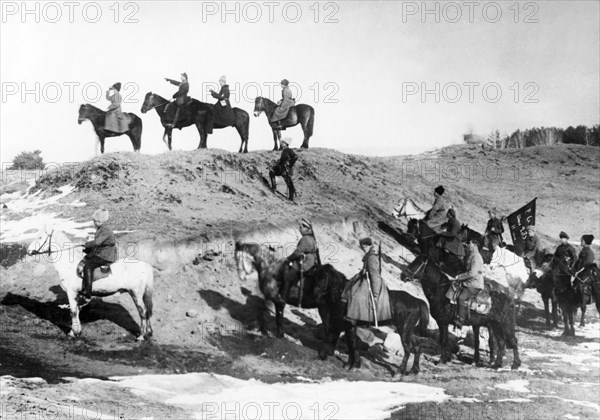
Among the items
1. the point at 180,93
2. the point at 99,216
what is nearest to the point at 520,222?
the point at 180,93

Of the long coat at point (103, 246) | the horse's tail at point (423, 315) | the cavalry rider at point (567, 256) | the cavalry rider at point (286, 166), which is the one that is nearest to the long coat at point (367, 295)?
the horse's tail at point (423, 315)

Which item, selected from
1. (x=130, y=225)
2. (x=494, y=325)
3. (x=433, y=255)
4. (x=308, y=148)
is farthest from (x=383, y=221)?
(x=130, y=225)

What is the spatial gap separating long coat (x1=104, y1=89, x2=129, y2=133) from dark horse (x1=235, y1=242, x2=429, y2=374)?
6.91 metres

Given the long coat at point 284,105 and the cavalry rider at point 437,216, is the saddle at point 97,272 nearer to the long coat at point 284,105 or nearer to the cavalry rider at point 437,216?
the cavalry rider at point 437,216

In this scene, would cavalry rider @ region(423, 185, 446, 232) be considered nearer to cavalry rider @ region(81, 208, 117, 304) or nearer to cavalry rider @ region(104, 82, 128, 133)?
cavalry rider @ region(81, 208, 117, 304)

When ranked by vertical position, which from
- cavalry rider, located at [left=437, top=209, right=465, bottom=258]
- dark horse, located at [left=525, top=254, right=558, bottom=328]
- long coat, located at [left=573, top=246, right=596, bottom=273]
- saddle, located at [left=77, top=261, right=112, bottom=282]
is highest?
cavalry rider, located at [left=437, top=209, right=465, bottom=258]

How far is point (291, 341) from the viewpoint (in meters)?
11.5

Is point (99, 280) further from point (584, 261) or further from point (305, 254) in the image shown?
point (584, 261)

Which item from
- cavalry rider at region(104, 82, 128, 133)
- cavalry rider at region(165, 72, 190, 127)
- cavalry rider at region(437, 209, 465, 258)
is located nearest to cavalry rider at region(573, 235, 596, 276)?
cavalry rider at region(437, 209, 465, 258)

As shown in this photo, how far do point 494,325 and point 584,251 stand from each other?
4.15 metres

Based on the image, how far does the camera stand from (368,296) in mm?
10844

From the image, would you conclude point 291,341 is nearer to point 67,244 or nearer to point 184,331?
point 184,331

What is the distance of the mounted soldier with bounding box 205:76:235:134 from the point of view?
18.2 meters

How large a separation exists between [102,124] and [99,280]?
7547mm
